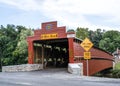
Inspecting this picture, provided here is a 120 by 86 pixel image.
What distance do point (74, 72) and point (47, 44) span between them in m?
12.3

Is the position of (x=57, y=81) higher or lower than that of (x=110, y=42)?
lower

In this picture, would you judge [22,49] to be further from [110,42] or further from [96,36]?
[96,36]

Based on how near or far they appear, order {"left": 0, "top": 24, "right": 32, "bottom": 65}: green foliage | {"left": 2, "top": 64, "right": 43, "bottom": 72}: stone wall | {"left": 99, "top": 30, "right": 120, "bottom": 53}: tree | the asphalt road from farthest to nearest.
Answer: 1. {"left": 99, "top": 30, "right": 120, "bottom": 53}: tree
2. {"left": 0, "top": 24, "right": 32, "bottom": 65}: green foliage
3. {"left": 2, "top": 64, "right": 43, "bottom": 72}: stone wall
4. the asphalt road

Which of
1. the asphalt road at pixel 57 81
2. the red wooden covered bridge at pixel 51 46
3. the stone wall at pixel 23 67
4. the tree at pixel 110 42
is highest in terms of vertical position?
the tree at pixel 110 42

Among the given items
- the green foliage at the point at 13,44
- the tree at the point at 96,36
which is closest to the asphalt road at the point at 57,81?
the green foliage at the point at 13,44

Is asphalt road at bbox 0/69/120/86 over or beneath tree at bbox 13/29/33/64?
beneath

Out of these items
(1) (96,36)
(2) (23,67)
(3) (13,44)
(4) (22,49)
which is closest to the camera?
(2) (23,67)

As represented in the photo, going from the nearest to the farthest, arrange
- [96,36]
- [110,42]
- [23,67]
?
1. [23,67]
2. [110,42]
3. [96,36]

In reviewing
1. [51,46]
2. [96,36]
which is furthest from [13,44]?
[96,36]

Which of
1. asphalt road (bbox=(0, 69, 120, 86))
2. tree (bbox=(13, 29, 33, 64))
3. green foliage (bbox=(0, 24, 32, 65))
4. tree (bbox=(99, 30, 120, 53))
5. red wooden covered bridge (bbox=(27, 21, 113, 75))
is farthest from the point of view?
tree (bbox=(99, 30, 120, 53))

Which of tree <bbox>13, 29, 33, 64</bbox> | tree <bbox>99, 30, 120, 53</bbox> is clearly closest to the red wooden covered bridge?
tree <bbox>13, 29, 33, 64</bbox>

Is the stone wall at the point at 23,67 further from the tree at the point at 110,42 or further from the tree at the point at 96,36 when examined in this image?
the tree at the point at 96,36

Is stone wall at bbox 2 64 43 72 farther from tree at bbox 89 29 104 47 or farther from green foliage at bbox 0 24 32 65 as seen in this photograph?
tree at bbox 89 29 104 47

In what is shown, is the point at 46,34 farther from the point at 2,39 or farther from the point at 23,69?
the point at 2,39
